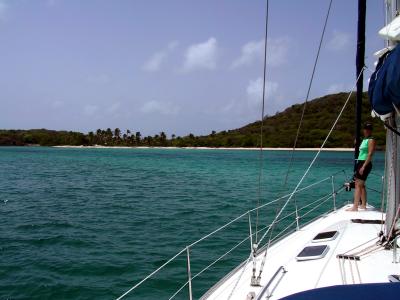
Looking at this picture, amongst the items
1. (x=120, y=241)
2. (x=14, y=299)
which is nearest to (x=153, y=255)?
(x=120, y=241)

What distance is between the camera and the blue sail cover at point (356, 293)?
2564mm

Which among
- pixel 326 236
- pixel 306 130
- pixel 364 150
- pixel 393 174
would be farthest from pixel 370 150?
pixel 306 130

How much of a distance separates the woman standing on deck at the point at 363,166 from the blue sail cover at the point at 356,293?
20.0ft

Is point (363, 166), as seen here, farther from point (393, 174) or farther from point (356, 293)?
point (356, 293)

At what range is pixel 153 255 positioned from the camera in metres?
9.59

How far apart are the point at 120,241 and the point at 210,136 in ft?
617

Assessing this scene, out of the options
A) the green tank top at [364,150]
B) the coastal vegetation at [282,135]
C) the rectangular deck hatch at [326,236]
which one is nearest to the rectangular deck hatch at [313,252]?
the rectangular deck hatch at [326,236]

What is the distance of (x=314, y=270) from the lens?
4637 millimetres

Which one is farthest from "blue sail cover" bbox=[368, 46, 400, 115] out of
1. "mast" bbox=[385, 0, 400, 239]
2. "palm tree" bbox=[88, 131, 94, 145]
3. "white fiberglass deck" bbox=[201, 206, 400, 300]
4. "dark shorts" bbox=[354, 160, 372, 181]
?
"palm tree" bbox=[88, 131, 94, 145]

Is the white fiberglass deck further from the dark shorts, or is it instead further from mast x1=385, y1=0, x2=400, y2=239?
the dark shorts

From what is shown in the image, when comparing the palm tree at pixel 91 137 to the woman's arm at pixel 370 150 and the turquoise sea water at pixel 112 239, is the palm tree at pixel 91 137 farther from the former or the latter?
the woman's arm at pixel 370 150

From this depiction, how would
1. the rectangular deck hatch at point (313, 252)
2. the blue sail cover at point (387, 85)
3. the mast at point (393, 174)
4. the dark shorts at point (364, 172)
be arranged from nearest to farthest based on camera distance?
the blue sail cover at point (387, 85) < the rectangular deck hatch at point (313, 252) < the mast at point (393, 174) < the dark shorts at point (364, 172)

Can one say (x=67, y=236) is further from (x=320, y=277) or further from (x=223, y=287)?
(x=320, y=277)

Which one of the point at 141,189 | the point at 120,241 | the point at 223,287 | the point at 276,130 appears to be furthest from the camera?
the point at 276,130
